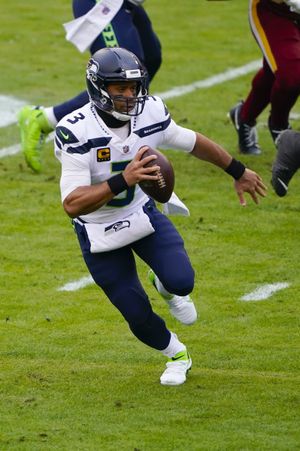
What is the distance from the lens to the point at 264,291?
757 cm

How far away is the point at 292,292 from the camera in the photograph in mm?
7520

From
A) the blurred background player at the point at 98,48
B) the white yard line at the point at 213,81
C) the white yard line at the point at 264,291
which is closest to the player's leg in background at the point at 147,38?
the blurred background player at the point at 98,48

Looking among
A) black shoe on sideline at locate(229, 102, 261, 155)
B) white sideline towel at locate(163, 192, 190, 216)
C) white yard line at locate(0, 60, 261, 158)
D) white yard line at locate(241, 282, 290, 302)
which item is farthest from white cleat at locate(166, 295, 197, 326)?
white yard line at locate(0, 60, 261, 158)

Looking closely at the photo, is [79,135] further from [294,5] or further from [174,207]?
[294,5]

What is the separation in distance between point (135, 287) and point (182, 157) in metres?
4.56

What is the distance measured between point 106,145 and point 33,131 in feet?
12.2

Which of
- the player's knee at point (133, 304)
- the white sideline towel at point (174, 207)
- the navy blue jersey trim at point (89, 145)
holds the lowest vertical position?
the player's knee at point (133, 304)

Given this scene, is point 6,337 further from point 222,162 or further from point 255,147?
point 255,147

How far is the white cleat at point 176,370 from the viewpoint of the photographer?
6.14 m

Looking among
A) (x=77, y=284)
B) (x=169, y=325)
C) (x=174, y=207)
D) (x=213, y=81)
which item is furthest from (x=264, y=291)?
(x=213, y=81)

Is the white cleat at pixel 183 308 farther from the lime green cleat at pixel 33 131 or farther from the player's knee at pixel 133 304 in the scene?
the lime green cleat at pixel 33 131

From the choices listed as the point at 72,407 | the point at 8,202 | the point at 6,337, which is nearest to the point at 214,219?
the point at 8,202

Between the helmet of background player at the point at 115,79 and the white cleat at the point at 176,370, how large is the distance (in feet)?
3.81

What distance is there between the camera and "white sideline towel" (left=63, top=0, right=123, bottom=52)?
926cm
